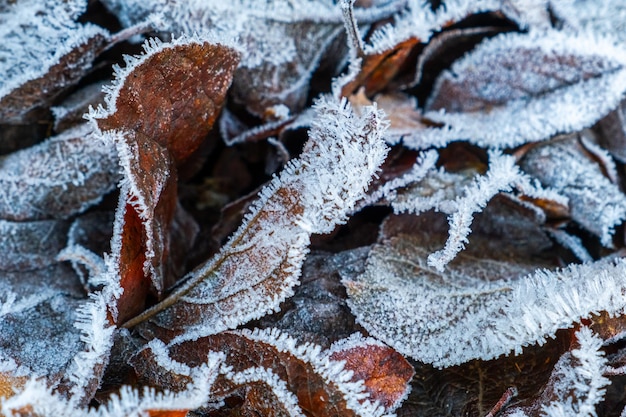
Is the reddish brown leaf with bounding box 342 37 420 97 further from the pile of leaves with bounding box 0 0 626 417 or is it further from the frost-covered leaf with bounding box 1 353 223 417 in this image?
the frost-covered leaf with bounding box 1 353 223 417

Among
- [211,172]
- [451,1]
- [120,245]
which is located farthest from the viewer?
[211,172]

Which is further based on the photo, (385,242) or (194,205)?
(194,205)

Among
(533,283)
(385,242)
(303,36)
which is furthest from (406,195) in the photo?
(303,36)

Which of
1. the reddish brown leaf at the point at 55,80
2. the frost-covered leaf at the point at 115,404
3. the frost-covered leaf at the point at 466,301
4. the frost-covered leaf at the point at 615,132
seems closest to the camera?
the frost-covered leaf at the point at 115,404

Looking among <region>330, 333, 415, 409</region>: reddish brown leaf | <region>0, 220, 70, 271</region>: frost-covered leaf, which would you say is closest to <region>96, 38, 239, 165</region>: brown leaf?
<region>0, 220, 70, 271</region>: frost-covered leaf

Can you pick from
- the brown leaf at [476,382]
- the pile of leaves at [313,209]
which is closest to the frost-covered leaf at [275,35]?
the pile of leaves at [313,209]

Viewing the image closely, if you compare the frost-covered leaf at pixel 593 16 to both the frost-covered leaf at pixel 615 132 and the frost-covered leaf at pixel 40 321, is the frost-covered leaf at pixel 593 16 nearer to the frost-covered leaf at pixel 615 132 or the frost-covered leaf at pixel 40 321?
the frost-covered leaf at pixel 615 132

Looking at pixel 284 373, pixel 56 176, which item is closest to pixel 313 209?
pixel 284 373

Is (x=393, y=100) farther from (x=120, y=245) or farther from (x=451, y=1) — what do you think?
(x=120, y=245)
